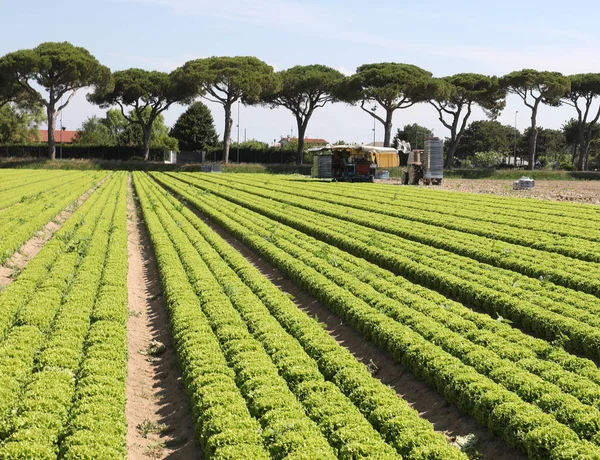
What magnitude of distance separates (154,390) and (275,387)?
6.51 feet

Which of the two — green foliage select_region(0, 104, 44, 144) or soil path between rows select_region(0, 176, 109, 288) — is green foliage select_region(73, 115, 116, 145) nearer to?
green foliage select_region(0, 104, 44, 144)

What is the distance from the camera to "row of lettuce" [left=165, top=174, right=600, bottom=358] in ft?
32.2

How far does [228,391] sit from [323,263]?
7.64m

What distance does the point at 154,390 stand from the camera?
867cm

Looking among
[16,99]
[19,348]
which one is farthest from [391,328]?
[16,99]

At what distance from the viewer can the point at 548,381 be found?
7676mm

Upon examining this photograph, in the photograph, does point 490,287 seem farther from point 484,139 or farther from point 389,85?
point 484,139

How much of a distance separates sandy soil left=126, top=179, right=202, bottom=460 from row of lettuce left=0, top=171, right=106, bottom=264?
5026 mm

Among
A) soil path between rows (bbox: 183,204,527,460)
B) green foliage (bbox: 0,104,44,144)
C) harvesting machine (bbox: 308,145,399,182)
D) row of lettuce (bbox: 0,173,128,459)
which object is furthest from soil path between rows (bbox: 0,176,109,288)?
green foliage (bbox: 0,104,44,144)

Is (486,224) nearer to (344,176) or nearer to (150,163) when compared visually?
(344,176)

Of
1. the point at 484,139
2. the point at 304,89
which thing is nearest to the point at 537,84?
the point at 304,89

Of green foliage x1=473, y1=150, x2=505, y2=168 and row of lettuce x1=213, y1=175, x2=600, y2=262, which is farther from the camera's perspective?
green foliage x1=473, y1=150, x2=505, y2=168

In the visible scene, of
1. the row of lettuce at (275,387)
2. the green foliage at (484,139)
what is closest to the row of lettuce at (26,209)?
the row of lettuce at (275,387)

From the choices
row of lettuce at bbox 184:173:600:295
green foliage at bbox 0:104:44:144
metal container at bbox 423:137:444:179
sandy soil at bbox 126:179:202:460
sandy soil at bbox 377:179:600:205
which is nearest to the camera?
sandy soil at bbox 126:179:202:460
